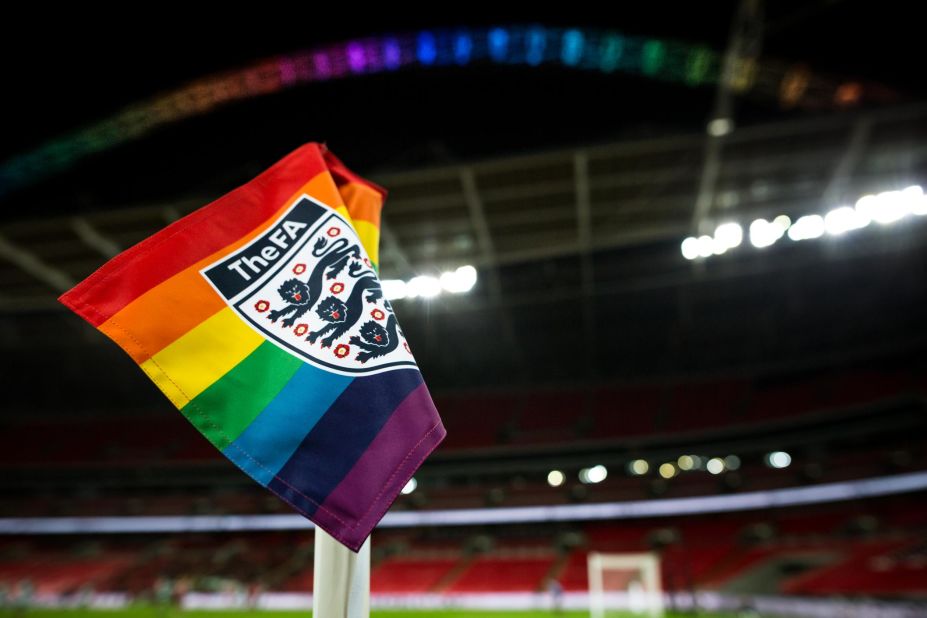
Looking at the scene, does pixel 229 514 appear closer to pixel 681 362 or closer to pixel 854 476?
pixel 681 362

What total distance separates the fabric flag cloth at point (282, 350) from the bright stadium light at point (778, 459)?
3314cm

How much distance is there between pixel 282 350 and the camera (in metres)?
1.93

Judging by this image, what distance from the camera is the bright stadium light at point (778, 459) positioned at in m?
30.0

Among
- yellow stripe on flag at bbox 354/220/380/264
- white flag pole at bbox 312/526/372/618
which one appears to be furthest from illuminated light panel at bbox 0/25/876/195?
white flag pole at bbox 312/526/372/618

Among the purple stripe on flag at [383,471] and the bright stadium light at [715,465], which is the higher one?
the bright stadium light at [715,465]

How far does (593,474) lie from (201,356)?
107 feet

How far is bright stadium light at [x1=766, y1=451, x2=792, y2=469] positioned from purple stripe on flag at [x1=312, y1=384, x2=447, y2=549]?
33.1m

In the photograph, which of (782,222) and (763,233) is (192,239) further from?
(782,222)

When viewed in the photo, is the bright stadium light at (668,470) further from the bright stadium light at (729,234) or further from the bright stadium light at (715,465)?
the bright stadium light at (729,234)

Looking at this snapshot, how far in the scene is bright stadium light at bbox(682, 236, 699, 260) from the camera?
72.7ft

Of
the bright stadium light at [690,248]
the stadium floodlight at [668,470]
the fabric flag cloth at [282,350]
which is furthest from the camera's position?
the stadium floodlight at [668,470]

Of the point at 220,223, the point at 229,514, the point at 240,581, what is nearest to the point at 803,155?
the point at 220,223

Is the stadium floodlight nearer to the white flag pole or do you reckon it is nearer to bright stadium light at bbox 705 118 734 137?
bright stadium light at bbox 705 118 734 137

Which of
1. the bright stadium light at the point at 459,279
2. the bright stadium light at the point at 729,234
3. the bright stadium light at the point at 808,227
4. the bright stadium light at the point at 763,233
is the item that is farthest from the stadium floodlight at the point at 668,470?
the bright stadium light at the point at 459,279
